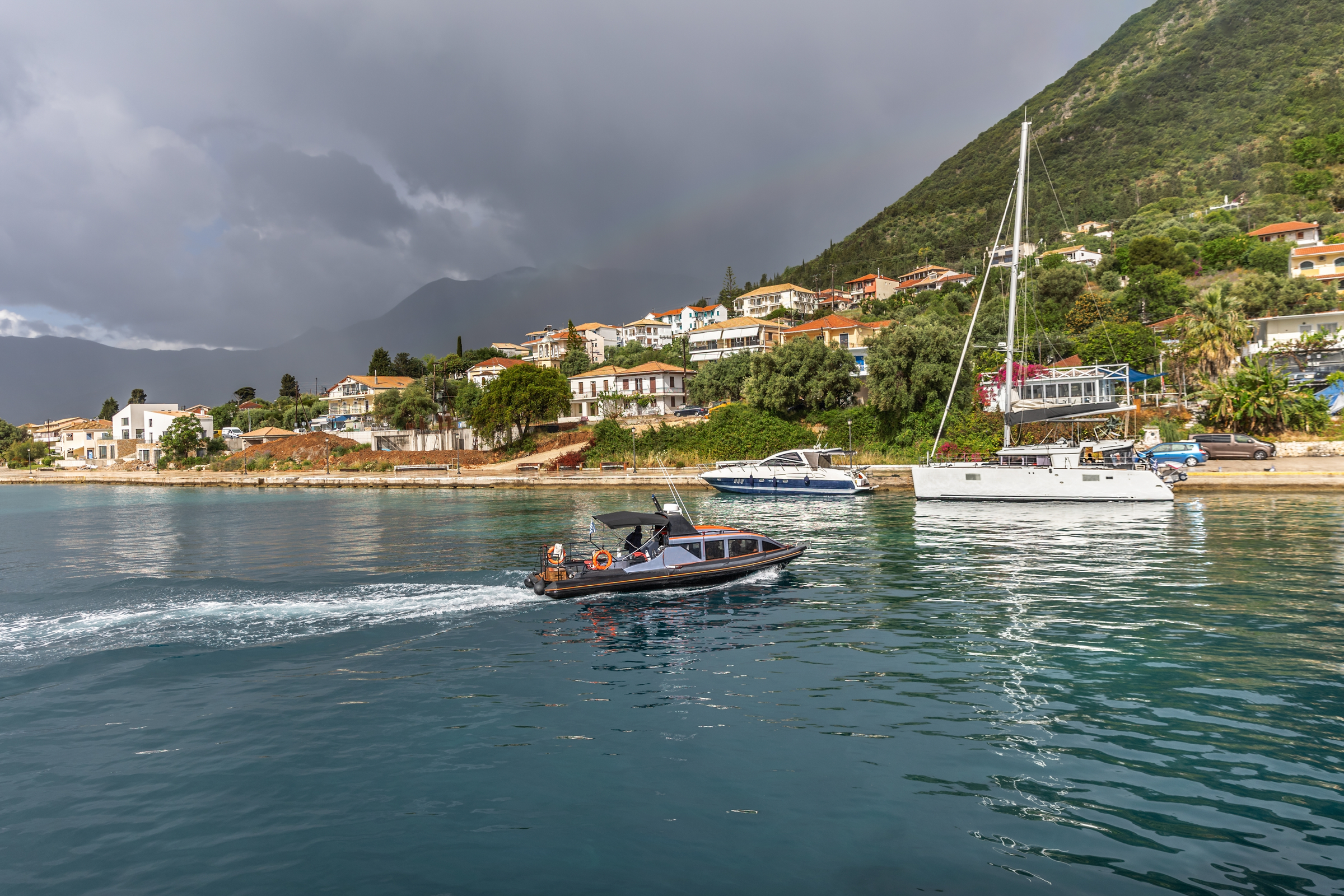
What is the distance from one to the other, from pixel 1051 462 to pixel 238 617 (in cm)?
3623

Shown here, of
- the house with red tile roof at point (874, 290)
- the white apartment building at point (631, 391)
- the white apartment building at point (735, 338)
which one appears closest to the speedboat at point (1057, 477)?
the white apartment building at point (631, 391)

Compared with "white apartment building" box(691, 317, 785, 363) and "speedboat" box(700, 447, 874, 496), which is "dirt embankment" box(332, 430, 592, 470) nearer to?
"white apartment building" box(691, 317, 785, 363)

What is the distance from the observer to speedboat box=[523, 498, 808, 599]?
19297 millimetres

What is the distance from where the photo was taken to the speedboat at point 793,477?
148ft

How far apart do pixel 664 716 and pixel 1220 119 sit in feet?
670

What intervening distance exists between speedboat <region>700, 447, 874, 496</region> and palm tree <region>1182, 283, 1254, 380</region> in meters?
27.6

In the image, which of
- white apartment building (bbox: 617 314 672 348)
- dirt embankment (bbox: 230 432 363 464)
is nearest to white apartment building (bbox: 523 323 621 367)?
white apartment building (bbox: 617 314 672 348)

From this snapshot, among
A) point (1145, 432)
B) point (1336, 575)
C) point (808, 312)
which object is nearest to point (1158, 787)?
point (1336, 575)

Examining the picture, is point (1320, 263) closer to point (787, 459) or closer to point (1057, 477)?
point (1057, 477)

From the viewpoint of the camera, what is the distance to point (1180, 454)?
43406mm

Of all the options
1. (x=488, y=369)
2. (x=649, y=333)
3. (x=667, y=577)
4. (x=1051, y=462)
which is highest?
(x=649, y=333)

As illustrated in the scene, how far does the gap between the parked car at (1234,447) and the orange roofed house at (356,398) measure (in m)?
98.6

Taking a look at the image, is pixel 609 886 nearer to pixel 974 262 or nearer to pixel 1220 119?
pixel 974 262

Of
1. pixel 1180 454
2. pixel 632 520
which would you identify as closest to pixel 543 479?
pixel 632 520
